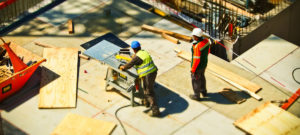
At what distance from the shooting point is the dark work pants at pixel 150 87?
1112 cm

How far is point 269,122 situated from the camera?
11.1 meters

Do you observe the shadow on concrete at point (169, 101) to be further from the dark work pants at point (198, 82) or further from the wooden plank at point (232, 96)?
the wooden plank at point (232, 96)

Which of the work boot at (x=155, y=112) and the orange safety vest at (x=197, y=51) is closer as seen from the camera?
the orange safety vest at (x=197, y=51)

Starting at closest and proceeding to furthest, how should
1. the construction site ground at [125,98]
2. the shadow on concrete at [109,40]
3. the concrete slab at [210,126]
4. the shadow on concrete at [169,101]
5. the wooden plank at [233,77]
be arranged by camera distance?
the concrete slab at [210,126] → the construction site ground at [125,98] → the shadow on concrete at [169,101] → the wooden plank at [233,77] → the shadow on concrete at [109,40]

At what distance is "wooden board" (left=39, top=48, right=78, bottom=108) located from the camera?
39.9 ft

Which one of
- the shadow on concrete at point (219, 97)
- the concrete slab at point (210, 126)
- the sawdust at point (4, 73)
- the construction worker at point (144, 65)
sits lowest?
the concrete slab at point (210, 126)

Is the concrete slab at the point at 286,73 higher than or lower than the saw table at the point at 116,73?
lower

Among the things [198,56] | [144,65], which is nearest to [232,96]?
[198,56]

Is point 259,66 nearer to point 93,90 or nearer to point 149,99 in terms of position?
point 149,99

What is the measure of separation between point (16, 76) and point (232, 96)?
19.7ft

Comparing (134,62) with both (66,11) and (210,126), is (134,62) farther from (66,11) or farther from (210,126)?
(66,11)

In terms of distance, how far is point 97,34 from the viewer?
15.4 metres

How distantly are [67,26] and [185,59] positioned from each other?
4594 millimetres

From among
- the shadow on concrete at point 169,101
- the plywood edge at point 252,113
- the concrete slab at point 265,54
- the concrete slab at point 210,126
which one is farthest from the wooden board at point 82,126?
the concrete slab at point 265,54
